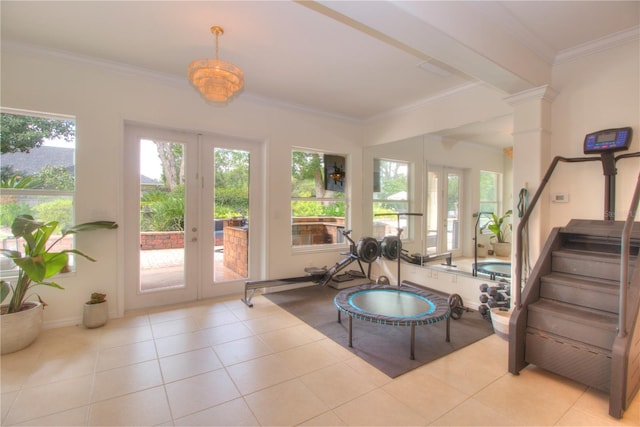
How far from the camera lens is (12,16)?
2627 mm

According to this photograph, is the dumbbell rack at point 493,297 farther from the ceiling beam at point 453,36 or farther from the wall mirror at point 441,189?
the ceiling beam at point 453,36

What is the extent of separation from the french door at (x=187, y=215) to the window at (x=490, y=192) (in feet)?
11.5

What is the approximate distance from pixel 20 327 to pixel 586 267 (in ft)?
16.5

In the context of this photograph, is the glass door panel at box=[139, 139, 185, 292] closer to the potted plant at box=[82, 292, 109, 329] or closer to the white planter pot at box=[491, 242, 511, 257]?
the potted plant at box=[82, 292, 109, 329]

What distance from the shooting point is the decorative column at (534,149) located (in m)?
3.06

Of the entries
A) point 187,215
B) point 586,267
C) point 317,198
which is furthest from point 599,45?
point 187,215

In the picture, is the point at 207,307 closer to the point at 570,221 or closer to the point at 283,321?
the point at 283,321

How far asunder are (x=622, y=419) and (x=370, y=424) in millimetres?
1655

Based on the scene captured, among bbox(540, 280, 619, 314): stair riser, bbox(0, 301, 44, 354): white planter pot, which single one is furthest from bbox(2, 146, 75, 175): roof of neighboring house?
bbox(540, 280, 619, 314): stair riser

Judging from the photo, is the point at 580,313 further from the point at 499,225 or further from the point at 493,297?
the point at 499,225

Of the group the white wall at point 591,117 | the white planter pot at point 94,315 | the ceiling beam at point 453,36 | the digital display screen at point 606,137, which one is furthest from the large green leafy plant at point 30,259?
the digital display screen at point 606,137

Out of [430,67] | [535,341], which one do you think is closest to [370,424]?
[535,341]

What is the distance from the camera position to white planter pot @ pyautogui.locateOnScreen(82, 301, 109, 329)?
3.25 m

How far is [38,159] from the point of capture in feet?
10.7
